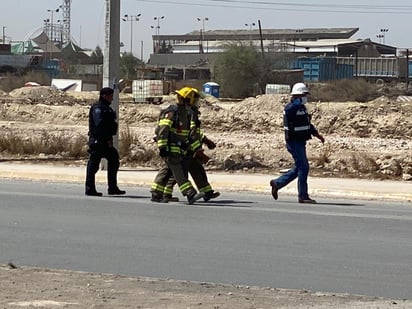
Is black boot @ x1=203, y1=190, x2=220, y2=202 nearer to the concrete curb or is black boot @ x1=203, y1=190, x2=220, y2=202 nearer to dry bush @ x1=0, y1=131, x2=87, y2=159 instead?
the concrete curb

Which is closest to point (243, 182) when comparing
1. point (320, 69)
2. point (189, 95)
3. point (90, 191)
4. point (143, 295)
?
point (90, 191)

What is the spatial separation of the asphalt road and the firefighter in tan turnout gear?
0.53 metres

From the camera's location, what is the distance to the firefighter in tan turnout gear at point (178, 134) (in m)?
14.8

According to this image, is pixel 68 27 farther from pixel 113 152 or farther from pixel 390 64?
pixel 113 152

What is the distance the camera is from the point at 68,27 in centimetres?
17350

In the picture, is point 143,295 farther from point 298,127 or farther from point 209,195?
point 298,127

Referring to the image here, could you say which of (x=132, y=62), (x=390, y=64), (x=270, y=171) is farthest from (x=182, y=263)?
(x=132, y=62)

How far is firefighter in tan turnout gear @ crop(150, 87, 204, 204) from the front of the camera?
14.8 metres

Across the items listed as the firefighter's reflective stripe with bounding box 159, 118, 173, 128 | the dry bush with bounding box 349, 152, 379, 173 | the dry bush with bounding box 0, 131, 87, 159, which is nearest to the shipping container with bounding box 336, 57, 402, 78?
the dry bush with bounding box 0, 131, 87, 159

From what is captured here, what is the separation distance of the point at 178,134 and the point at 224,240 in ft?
10.7

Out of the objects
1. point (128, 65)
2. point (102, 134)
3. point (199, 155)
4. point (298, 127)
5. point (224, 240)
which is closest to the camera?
point (224, 240)

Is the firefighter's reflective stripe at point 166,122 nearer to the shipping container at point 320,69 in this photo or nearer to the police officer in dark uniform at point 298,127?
the police officer in dark uniform at point 298,127

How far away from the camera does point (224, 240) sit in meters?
12.0

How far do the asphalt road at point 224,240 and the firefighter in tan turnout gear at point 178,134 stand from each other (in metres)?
0.53
